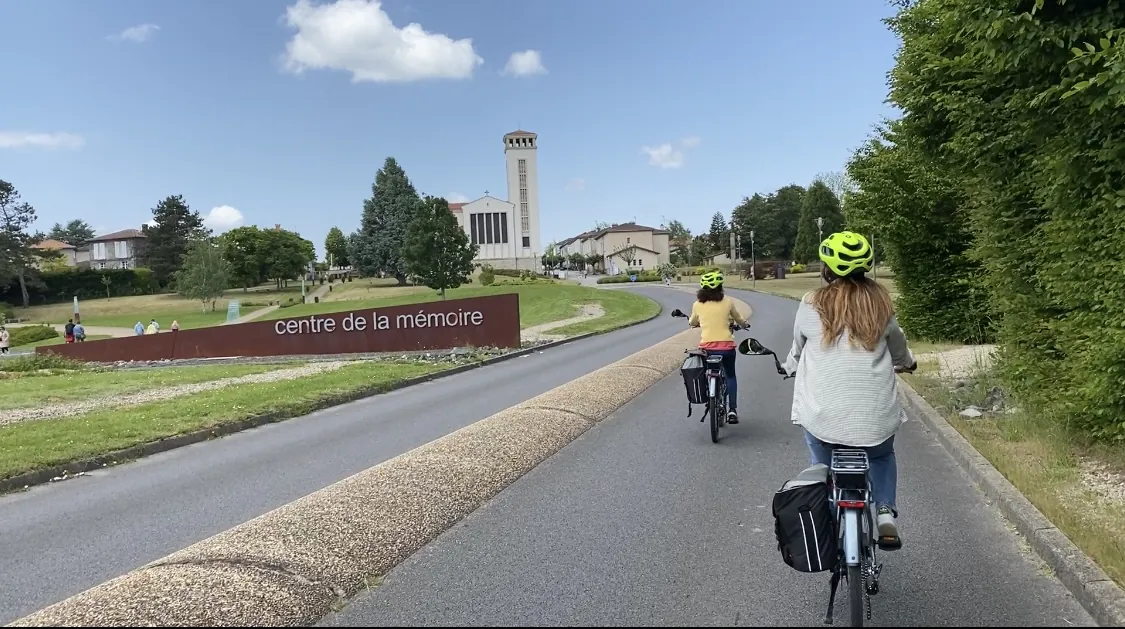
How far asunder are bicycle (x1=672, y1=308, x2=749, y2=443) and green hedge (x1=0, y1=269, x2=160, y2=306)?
3814 inches

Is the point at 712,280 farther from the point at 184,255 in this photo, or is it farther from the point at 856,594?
the point at 184,255

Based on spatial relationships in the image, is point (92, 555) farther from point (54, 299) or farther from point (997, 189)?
point (54, 299)

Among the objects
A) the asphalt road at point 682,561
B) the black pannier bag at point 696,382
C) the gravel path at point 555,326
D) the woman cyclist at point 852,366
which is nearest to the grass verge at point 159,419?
the asphalt road at point 682,561

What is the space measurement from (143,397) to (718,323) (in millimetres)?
12315

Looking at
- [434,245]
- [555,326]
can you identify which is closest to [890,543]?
[555,326]

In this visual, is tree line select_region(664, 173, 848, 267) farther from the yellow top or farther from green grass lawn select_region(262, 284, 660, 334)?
the yellow top

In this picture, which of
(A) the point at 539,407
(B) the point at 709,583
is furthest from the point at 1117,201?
(A) the point at 539,407

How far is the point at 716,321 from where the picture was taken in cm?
919

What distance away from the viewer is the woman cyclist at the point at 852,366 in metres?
3.97

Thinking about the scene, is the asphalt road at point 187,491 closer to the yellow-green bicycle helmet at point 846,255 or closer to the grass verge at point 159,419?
the grass verge at point 159,419

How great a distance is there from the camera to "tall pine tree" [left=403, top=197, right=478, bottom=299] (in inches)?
2485

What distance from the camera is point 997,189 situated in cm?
880

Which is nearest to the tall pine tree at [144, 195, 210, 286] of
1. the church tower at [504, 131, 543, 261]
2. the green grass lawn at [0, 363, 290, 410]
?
the church tower at [504, 131, 543, 261]

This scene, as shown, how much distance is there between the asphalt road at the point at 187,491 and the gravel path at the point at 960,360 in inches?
265
